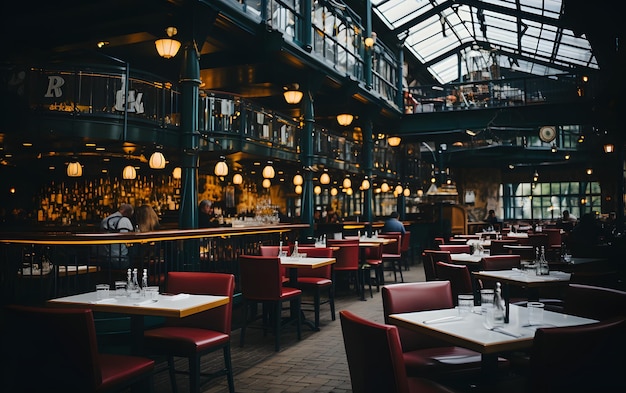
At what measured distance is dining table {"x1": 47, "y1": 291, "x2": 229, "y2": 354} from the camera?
11.5 feet

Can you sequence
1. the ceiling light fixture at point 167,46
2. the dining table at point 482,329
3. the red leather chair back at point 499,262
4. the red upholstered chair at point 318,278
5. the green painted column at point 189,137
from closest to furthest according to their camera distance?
the dining table at point 482,329 → the red leather chair back at point 499,262 → the red upholstered chair at point 318,278 → the green painted column at point 189,137 → the ceiling light fixture at point 167,46

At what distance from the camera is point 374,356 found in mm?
2303

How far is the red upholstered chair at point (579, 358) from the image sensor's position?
2.24m

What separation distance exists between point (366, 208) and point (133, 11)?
9596mm

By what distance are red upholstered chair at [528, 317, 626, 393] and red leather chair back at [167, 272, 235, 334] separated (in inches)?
98.6

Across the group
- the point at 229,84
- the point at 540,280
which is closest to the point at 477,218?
the point at 229,84

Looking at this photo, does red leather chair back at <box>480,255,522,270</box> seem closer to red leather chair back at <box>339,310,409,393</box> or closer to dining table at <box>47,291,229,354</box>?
dining table at <box>47,291,229,354</box>

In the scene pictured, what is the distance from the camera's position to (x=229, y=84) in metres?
13.1

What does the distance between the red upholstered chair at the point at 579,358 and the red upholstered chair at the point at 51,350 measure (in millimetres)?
2265

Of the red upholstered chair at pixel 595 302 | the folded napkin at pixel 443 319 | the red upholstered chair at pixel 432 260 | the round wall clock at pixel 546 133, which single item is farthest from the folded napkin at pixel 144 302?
the round wall clock at pixel 546 133

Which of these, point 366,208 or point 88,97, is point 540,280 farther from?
point 366,208

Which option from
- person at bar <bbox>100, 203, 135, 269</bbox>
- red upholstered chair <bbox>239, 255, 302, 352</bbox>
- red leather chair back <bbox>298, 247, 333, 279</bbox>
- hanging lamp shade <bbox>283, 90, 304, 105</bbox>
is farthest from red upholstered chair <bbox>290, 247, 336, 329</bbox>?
hanging lamp shade <bbox>283, 90, 304, 105</bbox>

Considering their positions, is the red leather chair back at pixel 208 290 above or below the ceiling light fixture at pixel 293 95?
below

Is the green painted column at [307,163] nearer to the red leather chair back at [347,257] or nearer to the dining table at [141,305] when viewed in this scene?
the red leather chair back at [347,257]
